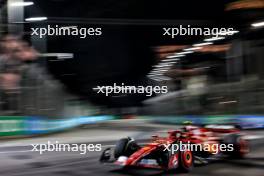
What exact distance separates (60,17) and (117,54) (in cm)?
26

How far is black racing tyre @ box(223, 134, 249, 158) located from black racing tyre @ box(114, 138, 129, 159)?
0.39m

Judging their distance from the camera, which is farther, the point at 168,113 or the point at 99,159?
the point at 99,159

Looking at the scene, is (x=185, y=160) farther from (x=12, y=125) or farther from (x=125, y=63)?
(x=12, y=125)

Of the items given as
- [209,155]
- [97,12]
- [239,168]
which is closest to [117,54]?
[97,12]

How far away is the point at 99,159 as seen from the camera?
183cm

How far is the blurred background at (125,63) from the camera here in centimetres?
168

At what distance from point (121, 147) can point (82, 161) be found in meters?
0.16

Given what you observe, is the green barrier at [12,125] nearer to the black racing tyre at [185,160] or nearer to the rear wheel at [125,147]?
the rear wheel at [125,147]

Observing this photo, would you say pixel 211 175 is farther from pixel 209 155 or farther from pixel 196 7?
pixel 196 7

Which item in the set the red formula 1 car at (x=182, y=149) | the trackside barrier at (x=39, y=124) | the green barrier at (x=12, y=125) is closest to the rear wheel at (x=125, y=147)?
the red formula 1 car at (x=182, y=149)

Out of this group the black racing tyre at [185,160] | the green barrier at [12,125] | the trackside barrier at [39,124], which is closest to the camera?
the trackside barrier at [39,124]

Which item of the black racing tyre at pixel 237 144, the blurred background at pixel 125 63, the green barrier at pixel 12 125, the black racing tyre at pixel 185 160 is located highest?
the blurred background at pixel 125 63

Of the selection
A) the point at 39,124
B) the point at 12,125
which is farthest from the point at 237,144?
the point at 12,125

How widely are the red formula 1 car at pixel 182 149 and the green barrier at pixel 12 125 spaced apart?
0.32 metres
